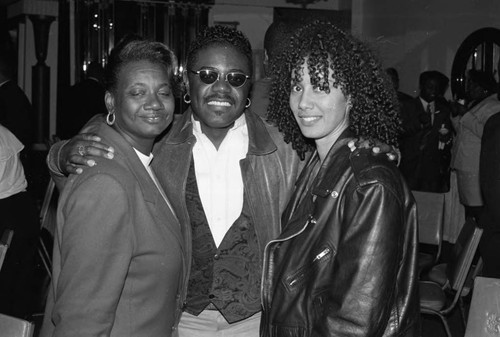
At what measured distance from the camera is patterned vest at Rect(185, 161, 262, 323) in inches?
92.9

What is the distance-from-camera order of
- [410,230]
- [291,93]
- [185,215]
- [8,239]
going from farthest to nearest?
1. [8,239]
2. [185,215]
3. [291,93]
4. [410,230]

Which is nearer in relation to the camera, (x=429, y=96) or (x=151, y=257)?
(x=151, y=257)

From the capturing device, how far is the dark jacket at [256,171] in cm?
237

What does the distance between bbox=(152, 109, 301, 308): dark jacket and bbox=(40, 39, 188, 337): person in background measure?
0.15 meters

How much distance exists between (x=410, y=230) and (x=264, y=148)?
693 millimetres

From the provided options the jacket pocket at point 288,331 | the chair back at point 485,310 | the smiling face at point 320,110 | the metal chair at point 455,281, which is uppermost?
the smiling face at point 320,110

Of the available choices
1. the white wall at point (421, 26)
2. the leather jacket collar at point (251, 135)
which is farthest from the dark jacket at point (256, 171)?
the white wall at point (421, 26)

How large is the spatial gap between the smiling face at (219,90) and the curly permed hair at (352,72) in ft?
1.13

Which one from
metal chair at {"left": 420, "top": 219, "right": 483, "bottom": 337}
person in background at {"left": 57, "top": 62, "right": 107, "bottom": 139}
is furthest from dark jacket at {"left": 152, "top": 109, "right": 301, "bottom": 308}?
person in background at {"left": 57, "top": 62, "right": 107, "bottom": 139}

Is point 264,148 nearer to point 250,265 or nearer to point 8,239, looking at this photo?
point 250,265

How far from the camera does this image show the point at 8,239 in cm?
325

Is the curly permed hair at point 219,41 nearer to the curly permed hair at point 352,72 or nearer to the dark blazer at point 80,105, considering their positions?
the curly permed hair at point 352,72

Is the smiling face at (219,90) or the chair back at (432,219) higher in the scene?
the smiling face at (219,90)

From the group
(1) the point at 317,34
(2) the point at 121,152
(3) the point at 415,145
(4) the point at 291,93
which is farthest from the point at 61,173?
(3) the point at 415,145
